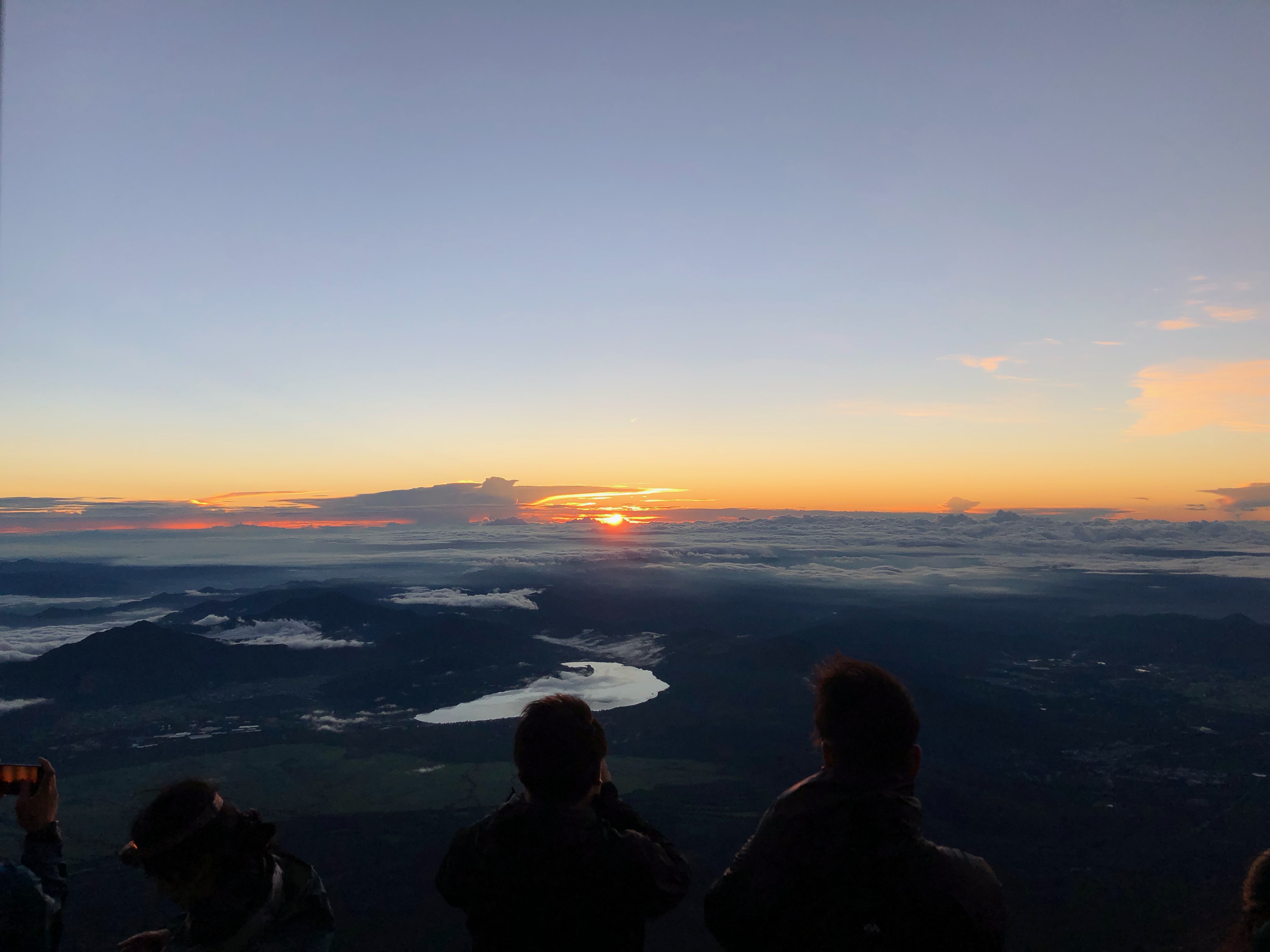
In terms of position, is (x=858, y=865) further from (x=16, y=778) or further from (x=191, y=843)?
(x=16, y=778)

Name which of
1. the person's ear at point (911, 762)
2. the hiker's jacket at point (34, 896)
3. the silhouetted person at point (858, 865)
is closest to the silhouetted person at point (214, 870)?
the hiker's jacket at point (34, 896)

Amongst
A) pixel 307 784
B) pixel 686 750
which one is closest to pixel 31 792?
pixel 307 784

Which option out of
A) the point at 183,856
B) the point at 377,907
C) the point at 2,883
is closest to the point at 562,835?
the point at 183,856

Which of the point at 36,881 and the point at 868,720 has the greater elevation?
the point at 868,720

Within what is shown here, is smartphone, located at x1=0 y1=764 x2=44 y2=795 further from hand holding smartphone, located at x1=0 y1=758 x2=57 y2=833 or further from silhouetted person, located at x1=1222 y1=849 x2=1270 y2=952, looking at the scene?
silhouetted person, located at x1=1222 y1=849 x2=1270 y2=952

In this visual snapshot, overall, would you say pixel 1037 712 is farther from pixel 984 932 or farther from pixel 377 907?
pixel 984 932

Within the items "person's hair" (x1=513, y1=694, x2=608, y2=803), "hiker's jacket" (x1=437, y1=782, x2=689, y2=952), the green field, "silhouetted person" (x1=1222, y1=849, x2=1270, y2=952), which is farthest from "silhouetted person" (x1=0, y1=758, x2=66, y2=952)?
the green field
